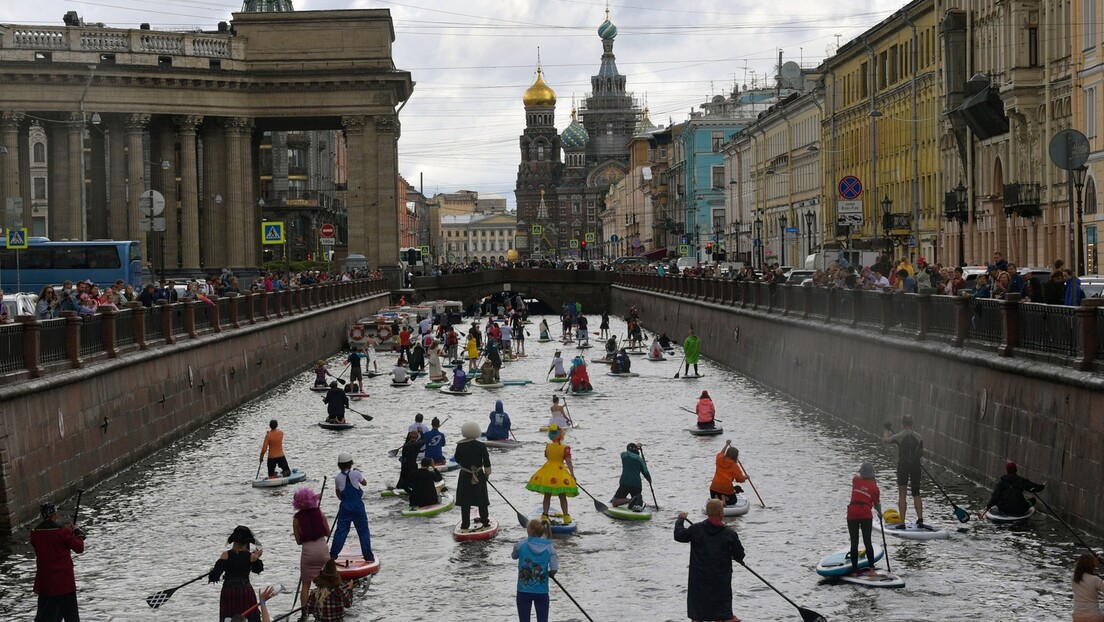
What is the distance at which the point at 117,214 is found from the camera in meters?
93.6

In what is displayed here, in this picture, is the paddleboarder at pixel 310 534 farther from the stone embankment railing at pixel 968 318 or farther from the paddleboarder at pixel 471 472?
the stone embankment railing at pixel 968 318

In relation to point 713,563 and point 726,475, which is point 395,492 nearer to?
point 726,475

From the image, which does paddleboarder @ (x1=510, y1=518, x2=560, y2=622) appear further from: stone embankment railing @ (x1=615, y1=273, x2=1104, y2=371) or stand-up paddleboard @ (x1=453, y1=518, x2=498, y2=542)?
stone embankment railing @ (x1=615, y1=273, x2=1104, y2=371)

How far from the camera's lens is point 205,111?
308 ft

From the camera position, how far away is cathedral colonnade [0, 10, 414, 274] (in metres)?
89.7

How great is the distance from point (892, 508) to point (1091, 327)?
5.25m

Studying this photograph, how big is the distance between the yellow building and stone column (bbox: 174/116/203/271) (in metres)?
34.8

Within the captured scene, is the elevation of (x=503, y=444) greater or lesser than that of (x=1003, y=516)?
lesser

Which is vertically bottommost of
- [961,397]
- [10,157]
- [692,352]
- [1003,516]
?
[1003,516]

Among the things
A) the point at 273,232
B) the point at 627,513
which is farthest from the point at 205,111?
the point at 627,513

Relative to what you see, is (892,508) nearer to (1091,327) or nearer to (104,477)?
(1091,327)

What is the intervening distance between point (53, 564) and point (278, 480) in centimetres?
1423

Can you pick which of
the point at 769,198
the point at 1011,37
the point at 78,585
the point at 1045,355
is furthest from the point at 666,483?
the point at 769,198

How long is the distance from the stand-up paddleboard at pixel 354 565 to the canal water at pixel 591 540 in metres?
0.25
